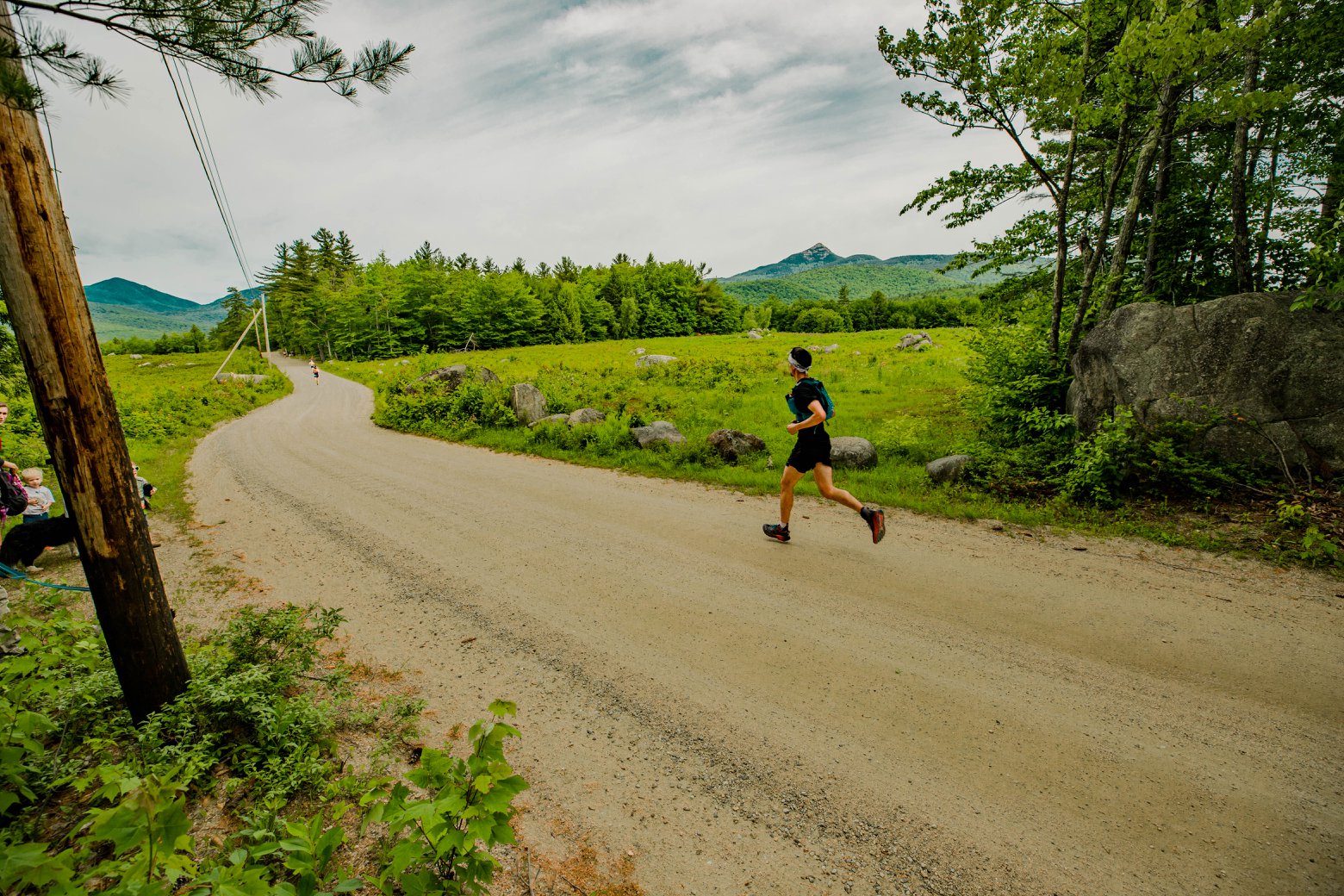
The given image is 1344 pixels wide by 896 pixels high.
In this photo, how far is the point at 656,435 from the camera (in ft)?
40.0

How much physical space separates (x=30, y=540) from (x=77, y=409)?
587cm

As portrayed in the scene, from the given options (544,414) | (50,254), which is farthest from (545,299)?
(50,254)

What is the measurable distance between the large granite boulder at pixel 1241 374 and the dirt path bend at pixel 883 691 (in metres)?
2.69

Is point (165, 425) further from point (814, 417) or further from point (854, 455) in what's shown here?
point (814, 417)

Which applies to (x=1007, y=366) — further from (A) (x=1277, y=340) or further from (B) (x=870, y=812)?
(B) (x=870, y=812)

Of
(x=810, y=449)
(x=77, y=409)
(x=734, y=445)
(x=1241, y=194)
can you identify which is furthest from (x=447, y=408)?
(x=1241, y=194)

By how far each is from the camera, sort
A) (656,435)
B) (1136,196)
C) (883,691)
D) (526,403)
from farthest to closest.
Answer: (526,403), (656,435), (1136,196), (883,691)

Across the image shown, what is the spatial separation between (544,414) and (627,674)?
1304 centimetres

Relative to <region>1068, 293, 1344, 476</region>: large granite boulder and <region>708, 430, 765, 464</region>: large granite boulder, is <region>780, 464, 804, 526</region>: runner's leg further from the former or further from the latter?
<region>1068, 293, 1344, 476</region>: large granite boulder

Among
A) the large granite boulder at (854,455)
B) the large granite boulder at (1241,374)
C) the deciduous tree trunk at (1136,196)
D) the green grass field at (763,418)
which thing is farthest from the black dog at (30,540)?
the deciduous tree trunk at (1136,196)

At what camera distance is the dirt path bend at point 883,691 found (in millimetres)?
2752

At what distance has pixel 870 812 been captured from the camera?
9.67 ft

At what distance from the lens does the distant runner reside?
6.44 meters

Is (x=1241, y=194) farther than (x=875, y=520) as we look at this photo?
Yes
